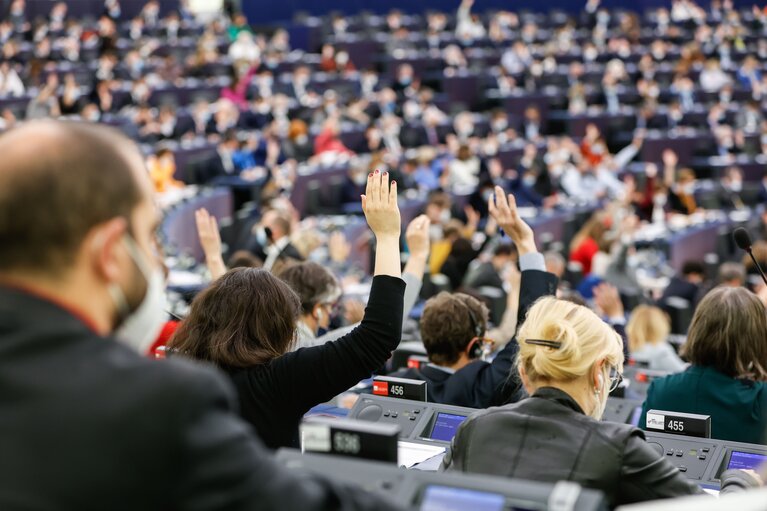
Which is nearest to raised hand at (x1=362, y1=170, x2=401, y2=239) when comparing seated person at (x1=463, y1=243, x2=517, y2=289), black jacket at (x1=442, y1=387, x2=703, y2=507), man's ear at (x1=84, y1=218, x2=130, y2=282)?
black jacket at (x1=442, y1=387, x2=703, y2=507)

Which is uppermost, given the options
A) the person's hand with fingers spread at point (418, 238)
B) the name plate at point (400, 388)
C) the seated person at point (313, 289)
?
the person's hand with fingers spread at point (418, 238)

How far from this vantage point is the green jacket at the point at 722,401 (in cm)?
311

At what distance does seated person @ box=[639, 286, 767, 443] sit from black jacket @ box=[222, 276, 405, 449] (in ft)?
4.40

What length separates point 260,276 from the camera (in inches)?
94.7

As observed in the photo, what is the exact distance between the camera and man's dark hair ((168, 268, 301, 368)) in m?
2.32

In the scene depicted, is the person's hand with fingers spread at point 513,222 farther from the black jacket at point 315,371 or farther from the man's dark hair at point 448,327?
the black jacket at point 315,371

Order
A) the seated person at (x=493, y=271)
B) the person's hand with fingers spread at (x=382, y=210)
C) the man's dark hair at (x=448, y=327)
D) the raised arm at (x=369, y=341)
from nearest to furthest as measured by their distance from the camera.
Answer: the raised arm at (x=369, y=341)
the person's hand with fingers spread at (x=382, y=210)
the man's dark hair at (x=448, y=327)
the seated person at (x=493, y=271)

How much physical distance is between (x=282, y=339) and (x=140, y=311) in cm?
123

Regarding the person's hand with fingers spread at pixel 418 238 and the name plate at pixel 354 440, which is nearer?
the name plate at pixel 354 440

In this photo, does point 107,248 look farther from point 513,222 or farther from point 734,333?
point 734,333

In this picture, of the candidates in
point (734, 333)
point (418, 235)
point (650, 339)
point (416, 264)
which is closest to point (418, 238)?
point (418, 235)

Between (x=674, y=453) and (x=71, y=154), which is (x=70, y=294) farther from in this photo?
(x=674, y=453)

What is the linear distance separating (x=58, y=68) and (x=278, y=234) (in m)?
9.65

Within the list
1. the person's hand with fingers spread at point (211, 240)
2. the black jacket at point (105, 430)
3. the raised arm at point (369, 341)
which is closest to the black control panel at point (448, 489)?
the black jacket at point (105, 430)
